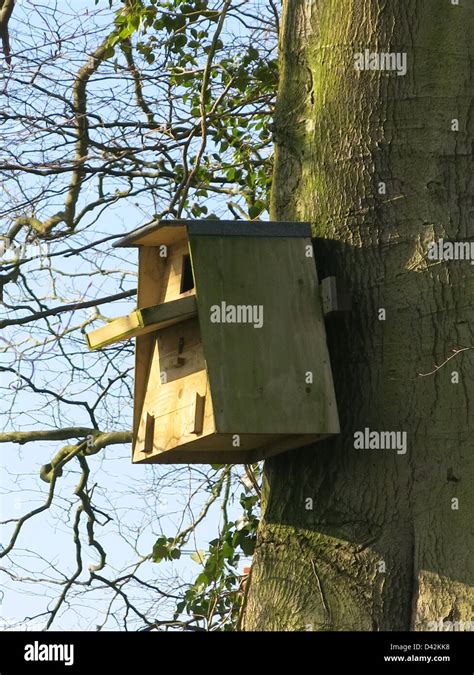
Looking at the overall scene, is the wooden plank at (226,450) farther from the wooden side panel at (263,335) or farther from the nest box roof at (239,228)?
the nest box roof at (239,228)

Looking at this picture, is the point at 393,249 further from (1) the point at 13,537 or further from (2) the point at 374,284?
(1) the point at 13,537

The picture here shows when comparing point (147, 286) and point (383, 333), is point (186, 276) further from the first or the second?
point (383, 333)

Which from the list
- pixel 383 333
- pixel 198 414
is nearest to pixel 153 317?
pixel 198 414

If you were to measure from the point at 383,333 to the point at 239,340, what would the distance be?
412 millimetres

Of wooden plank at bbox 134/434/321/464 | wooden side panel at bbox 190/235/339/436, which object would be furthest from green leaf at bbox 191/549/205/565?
wooden side panel at bbox 190/235/339/436

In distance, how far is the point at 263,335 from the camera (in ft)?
10.5

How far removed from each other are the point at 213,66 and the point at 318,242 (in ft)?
6.66

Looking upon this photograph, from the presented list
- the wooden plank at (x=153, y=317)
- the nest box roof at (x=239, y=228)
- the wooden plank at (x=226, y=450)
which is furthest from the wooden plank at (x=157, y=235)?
the wooden plank at (x=226, y=450)

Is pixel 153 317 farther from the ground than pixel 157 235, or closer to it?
closer to it

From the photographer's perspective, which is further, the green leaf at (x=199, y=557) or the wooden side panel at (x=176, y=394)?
the green leaf at (x=199, y=557)

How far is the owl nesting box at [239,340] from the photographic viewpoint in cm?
311

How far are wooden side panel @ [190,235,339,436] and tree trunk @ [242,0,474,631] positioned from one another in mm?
93
